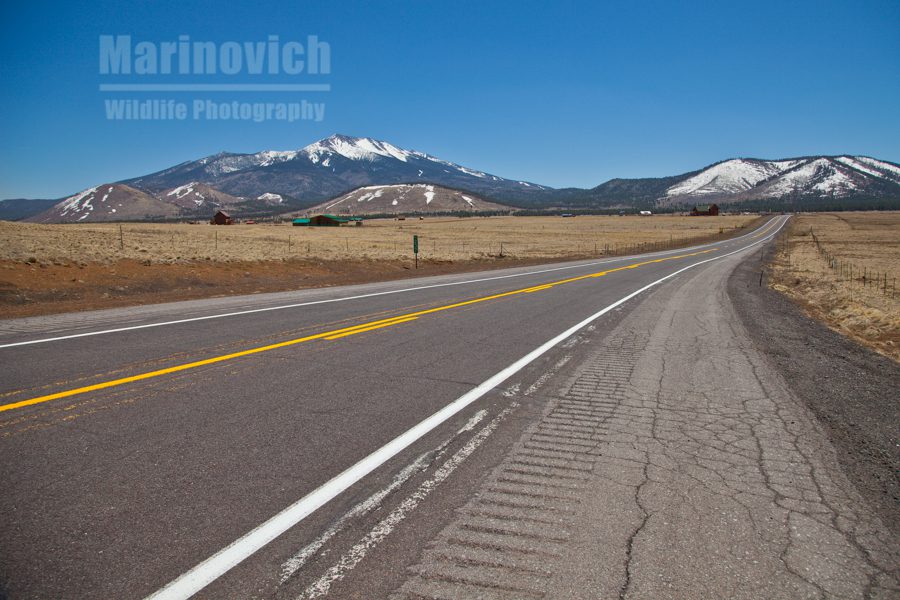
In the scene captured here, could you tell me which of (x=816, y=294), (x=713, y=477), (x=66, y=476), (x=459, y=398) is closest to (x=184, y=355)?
(x=66, y=476)

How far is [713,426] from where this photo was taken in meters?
4.89

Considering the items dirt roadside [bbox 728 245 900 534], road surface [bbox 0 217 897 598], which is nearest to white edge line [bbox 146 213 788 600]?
road surface [bbox 0 217 897 598]

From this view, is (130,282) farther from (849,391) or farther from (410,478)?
(849,391)

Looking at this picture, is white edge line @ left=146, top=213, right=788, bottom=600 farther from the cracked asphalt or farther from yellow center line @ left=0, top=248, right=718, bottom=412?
yellow center line @ left=0, top=248, right=718, bottom=412

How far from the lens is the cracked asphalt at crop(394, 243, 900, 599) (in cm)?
265

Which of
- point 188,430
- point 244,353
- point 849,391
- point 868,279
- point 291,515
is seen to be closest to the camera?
point 291,515

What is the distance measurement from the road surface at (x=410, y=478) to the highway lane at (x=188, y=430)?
0.02 m

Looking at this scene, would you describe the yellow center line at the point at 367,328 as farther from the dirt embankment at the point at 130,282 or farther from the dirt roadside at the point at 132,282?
the dirt embankment at the point at 130,282

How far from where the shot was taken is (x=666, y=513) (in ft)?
10.9

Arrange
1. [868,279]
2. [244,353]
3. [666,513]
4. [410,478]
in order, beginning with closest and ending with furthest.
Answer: [666,513] → [410,478] → [244,353] → [868,279]

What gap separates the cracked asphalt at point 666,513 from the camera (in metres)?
2.65

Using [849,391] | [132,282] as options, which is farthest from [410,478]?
[132,282]

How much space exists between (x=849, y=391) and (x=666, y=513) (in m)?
4.31

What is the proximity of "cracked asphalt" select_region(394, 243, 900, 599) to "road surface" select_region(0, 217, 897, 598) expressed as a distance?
0.02 metres
